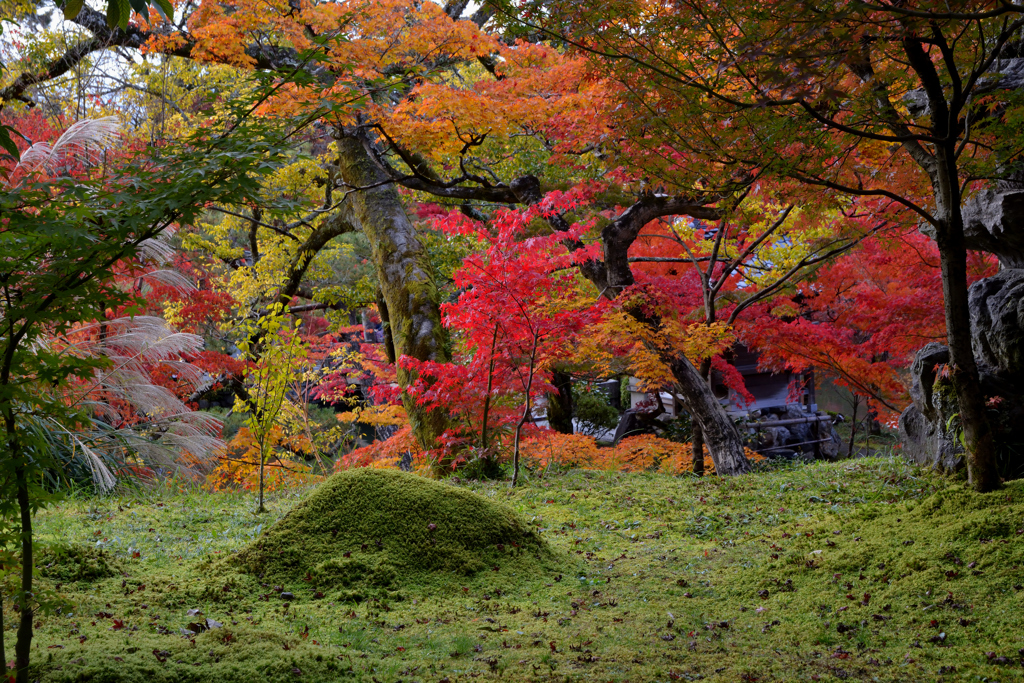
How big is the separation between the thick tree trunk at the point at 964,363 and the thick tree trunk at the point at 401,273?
5.36 metres

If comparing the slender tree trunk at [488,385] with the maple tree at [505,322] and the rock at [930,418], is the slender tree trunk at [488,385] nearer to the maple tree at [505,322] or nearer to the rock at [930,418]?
the maple tree at [505,322]

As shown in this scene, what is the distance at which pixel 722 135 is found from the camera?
4.35 metres

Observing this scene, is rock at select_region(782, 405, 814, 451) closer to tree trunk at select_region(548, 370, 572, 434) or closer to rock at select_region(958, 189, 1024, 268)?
tree trunk at select_region(548, 370, 572, 434)

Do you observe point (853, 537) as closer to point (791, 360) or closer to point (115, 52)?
point (791, 360)

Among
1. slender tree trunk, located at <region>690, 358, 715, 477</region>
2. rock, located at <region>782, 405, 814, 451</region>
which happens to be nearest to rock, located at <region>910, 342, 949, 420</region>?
slender tree trunk, located at <region>690, 358, 715, 477</region>

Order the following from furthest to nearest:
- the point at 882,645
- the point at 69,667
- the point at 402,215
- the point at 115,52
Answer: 1. the point at 115,52
2. the point at 402,215
3. the point at 882,645
4. the point at 69,667

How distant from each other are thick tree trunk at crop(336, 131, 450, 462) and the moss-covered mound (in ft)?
11.4

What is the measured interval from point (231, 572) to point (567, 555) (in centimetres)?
219

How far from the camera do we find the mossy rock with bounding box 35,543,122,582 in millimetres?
3488

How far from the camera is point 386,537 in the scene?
4.11m

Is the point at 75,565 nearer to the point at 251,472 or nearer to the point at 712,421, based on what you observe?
the point at 251,472

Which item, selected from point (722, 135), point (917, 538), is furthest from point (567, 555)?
point (722, 135)

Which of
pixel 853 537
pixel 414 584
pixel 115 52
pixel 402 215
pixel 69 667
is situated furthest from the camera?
pixel 115 52

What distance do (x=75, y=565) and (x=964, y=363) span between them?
17.0ft
